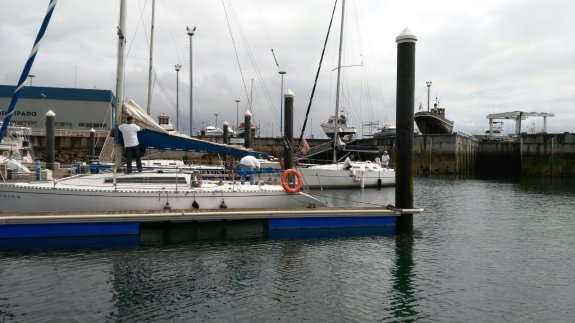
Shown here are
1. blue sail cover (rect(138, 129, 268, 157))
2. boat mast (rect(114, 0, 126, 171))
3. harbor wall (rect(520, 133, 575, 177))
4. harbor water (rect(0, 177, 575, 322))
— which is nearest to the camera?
harbor water (rect(0, 177, 575, 322))

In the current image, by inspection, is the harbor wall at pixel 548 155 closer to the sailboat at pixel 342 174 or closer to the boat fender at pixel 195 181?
the sailboat at pixel 342 174

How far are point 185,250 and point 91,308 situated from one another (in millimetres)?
4379

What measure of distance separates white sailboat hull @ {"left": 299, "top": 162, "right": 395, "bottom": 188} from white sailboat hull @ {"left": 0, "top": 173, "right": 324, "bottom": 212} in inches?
518

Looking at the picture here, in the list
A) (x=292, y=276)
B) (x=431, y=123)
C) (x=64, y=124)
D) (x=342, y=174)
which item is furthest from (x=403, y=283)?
(x=64, y=124)

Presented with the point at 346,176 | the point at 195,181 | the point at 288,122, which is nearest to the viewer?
the point at 195,181

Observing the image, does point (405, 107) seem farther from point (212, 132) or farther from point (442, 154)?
point (212, 132)

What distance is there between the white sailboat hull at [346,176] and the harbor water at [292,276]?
14.2 m

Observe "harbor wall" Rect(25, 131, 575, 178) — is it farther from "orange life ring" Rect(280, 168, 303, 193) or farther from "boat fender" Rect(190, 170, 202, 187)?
"boat fender" Rect(190, 170, 202, 187)

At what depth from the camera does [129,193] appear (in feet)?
45.0

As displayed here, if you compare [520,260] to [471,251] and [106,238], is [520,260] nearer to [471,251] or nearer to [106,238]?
[471,251]

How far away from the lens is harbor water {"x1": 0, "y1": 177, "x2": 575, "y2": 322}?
780 cm

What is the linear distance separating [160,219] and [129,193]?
164 centimetres

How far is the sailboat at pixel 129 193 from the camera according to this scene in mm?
13141

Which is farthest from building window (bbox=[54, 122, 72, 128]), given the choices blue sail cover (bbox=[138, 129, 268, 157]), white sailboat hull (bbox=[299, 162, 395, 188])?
blue sail cover (bbox=[138, 129, 268, 157])
